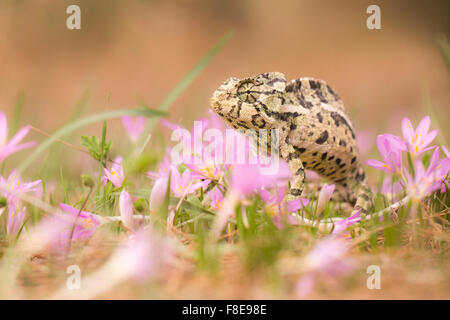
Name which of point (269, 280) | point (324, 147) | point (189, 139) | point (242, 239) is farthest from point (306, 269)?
point (324, 147)

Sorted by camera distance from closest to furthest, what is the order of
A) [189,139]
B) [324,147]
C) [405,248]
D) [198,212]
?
1. [405,248]
2. [198,212]
3. [189,139]
4. [324,147]

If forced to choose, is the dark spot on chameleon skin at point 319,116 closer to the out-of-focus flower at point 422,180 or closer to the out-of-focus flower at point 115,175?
the out-of-focus flower at point 422,180

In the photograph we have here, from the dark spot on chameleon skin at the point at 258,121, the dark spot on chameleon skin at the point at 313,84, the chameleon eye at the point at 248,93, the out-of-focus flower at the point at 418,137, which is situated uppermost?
the dark spot on chameleon skin at the point at 313,84

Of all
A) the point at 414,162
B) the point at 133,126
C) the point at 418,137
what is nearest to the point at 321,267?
the point at 414,162

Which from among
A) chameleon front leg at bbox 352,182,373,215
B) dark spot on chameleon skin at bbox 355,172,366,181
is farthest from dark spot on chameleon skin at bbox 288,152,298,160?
dark spot on chameleon skin at bbox 355,172,366,181

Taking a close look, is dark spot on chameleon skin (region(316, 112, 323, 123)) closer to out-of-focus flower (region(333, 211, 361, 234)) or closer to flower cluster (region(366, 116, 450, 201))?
flower cluster (region(366, 116, 450, 201))

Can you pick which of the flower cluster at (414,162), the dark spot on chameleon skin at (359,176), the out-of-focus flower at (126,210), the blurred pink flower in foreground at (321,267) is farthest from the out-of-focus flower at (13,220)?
the dark spot on chameleon skin at (359,176)

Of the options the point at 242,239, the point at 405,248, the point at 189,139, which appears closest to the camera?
the point at 242,239
